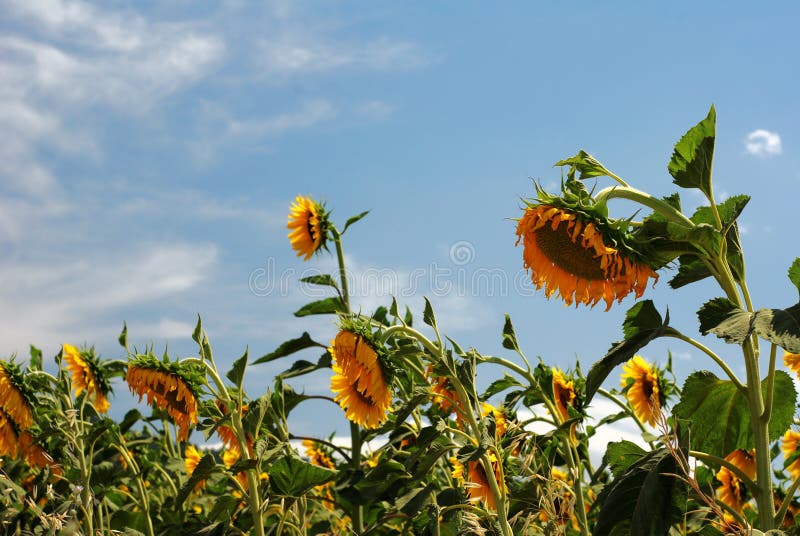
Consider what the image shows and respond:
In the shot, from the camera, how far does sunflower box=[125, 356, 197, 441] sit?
357 centimetres

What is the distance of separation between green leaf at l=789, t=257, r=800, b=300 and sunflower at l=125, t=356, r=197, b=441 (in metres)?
2.37

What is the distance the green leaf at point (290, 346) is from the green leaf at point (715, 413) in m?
2.45

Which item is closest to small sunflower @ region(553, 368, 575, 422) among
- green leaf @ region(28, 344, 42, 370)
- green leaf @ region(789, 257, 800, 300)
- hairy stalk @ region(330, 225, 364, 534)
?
hairy stalk @ region(330, 225, 364, 534)

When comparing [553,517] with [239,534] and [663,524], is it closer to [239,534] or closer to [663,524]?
[663,524]

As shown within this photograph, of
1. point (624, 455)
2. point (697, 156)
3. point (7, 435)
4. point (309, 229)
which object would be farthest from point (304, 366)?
point (697, 156)

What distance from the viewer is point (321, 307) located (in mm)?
4613

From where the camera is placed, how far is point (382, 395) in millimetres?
3369

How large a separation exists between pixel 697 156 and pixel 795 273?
19.9 inches

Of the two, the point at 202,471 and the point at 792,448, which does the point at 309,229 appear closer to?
the point at 202,471

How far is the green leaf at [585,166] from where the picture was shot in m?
2.59

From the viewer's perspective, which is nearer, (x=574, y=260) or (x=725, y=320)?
(x=725, y=320)

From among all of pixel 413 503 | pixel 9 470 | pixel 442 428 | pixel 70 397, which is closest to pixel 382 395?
pixel 413 503

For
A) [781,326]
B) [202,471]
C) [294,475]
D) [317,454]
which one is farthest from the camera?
[317,454]

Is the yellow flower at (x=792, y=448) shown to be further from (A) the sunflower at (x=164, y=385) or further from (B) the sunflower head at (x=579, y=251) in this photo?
(A) the sunflower at (x=164, y=385)
